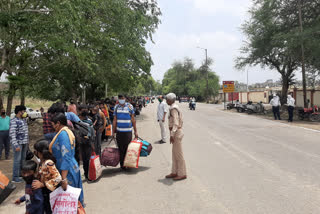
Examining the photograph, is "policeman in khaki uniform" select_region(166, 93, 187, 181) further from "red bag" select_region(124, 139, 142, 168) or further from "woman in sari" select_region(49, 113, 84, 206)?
"woman in sari" select_region(49, 113, 84, 206)

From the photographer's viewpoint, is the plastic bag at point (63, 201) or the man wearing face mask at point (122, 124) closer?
the plastic bag at point (63, 201)

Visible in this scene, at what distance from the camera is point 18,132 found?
604 cm

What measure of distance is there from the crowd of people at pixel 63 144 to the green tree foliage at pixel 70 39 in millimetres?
2283

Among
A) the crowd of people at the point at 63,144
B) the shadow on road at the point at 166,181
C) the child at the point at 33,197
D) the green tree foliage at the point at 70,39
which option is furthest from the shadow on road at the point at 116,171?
the green tree foliage at the point at 70,39

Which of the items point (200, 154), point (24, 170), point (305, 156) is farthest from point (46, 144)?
point (305, 156)

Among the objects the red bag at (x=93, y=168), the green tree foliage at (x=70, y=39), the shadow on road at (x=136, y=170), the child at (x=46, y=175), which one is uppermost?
the green tree foliage at (x=70, y=39)

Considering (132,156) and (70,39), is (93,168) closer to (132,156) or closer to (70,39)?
(132,156)

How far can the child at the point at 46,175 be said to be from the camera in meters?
3.43

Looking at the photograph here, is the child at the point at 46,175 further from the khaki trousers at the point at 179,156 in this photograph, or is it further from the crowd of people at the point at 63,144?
the khaki trousers at the point at 179,156

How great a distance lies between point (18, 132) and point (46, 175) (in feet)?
10.1

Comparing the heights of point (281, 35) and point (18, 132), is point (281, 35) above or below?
above

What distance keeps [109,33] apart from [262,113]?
16.0 meters

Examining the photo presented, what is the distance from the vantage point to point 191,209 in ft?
13.9

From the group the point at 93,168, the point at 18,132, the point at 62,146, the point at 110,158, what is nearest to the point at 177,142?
the point at 110,158
